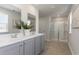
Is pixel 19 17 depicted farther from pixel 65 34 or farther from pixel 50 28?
pixel 65 34

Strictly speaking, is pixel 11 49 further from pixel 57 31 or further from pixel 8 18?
pixel 57 31

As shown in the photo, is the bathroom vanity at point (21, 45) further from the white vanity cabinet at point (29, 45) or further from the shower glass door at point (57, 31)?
the shower glass door at point (57, 31)

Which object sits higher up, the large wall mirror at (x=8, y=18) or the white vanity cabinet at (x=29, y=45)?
the large wall mirror at (x=8, y=18)

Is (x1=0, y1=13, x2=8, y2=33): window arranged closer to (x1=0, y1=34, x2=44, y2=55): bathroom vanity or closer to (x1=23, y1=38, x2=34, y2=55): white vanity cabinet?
(x1=0, y1=34, x2=44, y2=55): bathroom vanity

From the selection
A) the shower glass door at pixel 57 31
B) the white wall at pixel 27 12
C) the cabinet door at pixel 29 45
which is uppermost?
the white wall at pixel 27 12

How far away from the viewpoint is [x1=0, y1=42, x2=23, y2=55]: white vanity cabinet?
210 cm

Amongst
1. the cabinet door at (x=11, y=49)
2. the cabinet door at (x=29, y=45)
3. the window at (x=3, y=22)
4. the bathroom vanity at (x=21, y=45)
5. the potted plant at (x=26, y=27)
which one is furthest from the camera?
the potted plant at (x=26, y=27)

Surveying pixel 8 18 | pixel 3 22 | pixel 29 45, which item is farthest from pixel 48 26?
pixel 3 22

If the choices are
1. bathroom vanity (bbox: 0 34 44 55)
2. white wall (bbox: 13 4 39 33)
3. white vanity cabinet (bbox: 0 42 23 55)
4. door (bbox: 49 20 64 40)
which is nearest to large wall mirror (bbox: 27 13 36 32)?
white wall (bbox: 13 4 39 33)

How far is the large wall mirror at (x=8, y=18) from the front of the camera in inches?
97.3

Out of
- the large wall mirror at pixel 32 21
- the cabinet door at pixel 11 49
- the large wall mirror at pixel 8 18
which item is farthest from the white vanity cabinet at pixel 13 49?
the large wall mirror at pixel 32 21

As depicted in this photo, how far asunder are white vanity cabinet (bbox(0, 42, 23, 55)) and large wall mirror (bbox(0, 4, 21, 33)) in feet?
1.20
